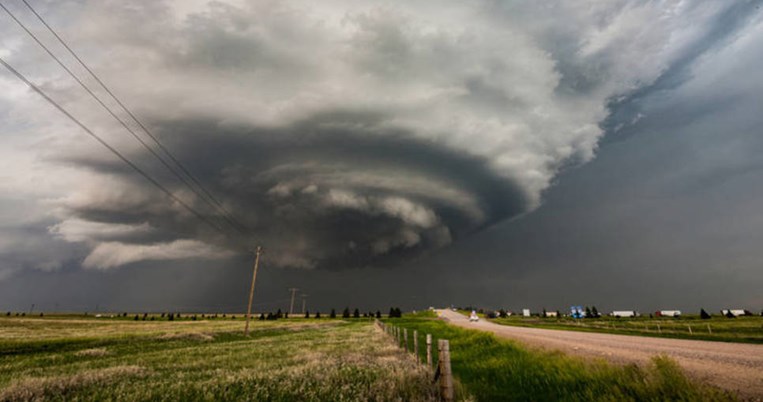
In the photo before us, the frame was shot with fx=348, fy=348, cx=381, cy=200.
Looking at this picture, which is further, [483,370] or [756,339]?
[756,339]

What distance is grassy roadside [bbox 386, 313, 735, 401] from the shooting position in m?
7.82

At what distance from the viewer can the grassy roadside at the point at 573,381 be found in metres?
7.82

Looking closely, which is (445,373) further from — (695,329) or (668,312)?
(668,312)

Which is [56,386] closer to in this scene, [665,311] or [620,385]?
[620,385]

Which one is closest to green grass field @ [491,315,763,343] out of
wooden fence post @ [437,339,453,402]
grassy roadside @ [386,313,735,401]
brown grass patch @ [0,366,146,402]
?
grassy roadside @ [386,313,735,401]

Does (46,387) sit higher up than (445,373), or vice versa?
(445,373)

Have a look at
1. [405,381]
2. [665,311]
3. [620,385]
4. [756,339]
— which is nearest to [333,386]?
[405,381]

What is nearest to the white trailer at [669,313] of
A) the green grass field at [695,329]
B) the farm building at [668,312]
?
the farm building at [668,312]

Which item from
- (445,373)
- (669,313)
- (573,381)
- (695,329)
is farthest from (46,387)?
(669,313)

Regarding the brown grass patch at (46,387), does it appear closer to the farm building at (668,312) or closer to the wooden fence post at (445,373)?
the wooden fence post at (445,373)

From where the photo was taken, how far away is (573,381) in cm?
1030

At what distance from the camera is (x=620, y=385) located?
8891 millimetres

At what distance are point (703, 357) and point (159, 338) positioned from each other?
158 feet

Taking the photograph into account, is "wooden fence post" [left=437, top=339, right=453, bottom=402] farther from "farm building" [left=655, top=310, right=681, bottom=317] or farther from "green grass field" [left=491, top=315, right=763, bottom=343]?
"farm building" [left=655, top=310, right=681, bottom=317]
